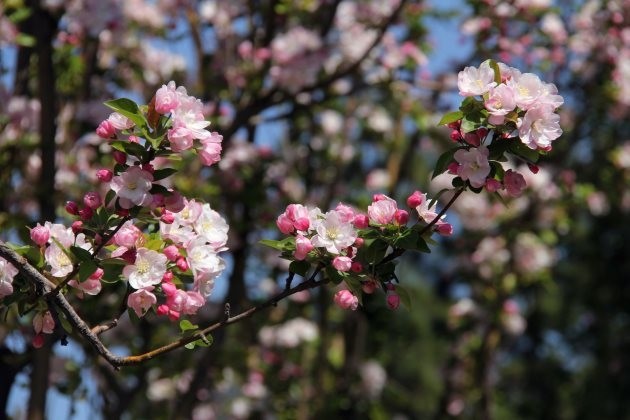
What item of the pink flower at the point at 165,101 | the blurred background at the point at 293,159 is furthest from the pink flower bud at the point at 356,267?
the blurred background at the point at 293,159

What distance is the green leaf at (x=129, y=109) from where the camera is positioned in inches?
71.1

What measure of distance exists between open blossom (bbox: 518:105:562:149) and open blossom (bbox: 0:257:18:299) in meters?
0.98

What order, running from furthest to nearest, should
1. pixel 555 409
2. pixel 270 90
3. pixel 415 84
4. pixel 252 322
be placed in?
pixel 555 409 → pixel 252 322 → pixel 415 84 → pixel 270 90

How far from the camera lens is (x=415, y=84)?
475cm

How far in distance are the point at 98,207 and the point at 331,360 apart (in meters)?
4.16

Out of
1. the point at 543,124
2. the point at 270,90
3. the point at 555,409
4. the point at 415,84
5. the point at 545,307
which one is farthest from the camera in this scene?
the point at 545,307

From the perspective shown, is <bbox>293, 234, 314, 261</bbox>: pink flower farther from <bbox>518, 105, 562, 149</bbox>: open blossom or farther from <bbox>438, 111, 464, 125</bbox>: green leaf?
<bbox>518, 105, 562, 149</bbox>: open blossom

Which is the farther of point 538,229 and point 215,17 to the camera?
point 538,229

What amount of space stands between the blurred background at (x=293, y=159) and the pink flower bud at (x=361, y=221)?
1312 millimetres

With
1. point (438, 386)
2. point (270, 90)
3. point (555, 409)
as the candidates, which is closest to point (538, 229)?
point (270, 90)

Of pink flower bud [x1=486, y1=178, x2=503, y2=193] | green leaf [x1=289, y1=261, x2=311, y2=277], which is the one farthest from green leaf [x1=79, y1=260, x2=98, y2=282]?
pink flower bud [x1=486, y1=178, x2=503, y2=193]

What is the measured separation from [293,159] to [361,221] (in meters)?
3.80

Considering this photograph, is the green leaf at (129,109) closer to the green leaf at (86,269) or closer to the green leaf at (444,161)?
the green leaf at (86,269)

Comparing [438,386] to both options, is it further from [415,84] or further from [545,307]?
[415,84]
